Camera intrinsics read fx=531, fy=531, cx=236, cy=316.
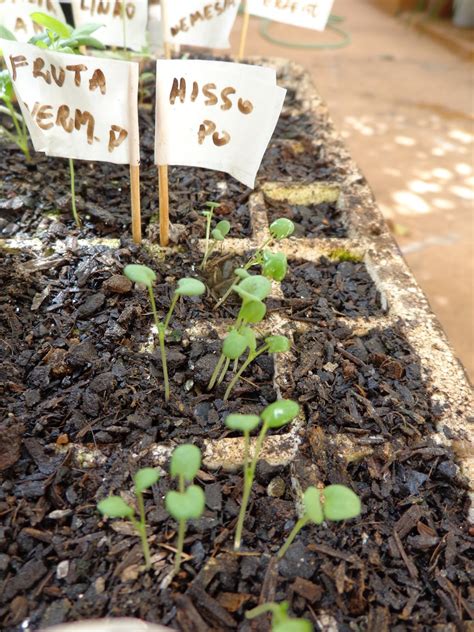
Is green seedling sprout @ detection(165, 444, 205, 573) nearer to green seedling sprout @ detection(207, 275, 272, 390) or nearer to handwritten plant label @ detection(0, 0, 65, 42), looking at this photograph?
green seedling sprout @ detection(207, 275, 272, 390)

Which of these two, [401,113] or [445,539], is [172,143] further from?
[401,113]

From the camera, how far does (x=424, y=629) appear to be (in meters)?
0.72

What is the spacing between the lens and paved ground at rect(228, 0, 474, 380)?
233 cm

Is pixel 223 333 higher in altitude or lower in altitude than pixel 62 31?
lower

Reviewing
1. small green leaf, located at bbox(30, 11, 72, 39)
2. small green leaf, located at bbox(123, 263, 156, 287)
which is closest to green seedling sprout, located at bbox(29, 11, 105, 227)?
small green leaf, located at bbox(30, 11, 72, 39)

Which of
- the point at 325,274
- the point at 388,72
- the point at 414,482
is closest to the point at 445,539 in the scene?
the point at 414,482

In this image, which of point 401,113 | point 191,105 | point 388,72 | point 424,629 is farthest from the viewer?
point 388,72

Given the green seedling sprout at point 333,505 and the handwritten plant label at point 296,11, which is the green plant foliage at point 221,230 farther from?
the handwritten plant label at point 296,11

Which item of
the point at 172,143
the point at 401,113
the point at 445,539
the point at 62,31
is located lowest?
the point at 401,113

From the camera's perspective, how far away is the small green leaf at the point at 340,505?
660 millimetres

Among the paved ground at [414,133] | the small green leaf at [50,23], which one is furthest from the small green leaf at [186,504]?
the paved ground at [414,133]

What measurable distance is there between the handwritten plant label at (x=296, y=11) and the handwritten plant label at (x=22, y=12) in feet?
2.12

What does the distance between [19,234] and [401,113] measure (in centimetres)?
309

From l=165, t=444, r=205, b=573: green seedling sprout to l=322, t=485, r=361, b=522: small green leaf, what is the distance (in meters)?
0.16
